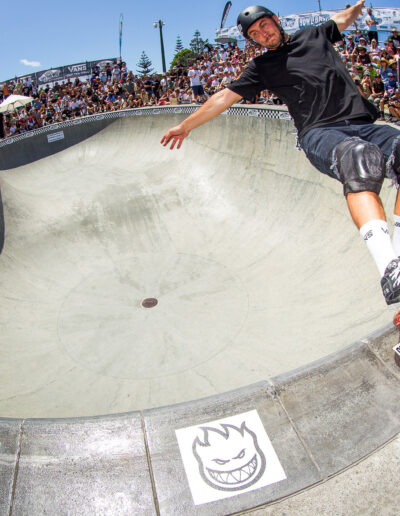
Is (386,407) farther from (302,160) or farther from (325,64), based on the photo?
(302,160)

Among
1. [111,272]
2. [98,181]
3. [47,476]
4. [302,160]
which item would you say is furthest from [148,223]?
[47,476]

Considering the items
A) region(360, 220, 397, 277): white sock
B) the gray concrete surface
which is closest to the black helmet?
region(360, 220, 397, 277): white sock

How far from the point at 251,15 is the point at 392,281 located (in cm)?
279

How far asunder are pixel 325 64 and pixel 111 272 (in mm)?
6151

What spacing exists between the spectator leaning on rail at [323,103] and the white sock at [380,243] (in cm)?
19

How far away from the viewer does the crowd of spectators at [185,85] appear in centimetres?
1158

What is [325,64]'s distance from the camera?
3451 millimetres

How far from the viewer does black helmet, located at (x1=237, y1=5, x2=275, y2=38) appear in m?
3.41

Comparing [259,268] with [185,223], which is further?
[185,223]

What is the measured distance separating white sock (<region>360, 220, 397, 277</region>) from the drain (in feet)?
16.8

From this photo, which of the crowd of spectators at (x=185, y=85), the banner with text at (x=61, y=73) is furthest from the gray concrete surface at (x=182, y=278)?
the banner with text at (x=61, y=73)

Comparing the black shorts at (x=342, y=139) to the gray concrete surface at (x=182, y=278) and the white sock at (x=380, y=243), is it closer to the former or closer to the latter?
the white sock at (x=380, y=243)

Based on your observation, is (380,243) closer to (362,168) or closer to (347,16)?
(362,168)

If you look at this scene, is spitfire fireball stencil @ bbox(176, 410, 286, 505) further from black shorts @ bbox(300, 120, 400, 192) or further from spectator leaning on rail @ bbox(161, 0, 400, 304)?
black shorts @ bbox(300, 120, 400, 192)
